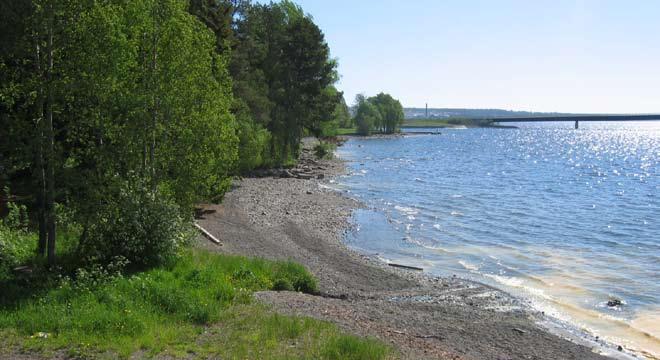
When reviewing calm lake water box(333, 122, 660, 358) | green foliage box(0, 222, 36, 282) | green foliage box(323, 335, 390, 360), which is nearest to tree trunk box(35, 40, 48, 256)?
green foliage box(0, 222, 36, 282)

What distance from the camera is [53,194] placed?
1398 cm

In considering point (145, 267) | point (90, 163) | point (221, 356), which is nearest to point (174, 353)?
point (221, 356)

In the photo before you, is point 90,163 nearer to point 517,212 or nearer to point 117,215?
point 117,215

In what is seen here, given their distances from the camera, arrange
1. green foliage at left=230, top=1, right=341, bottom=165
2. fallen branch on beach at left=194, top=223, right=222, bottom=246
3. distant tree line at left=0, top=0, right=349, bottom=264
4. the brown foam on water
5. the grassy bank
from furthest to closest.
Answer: green foliage at left=230, top=1, right=341, bottom=165, fallen branch on beach at left=194, top=223, right=222, bottom=246, the brown foam on water, distant tree line at left=0, top=0, right=349, bottom=264, the grassy bank

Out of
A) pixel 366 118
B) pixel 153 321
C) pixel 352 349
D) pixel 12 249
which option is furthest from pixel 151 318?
pixel 366 118

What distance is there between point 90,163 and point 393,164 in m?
67.6

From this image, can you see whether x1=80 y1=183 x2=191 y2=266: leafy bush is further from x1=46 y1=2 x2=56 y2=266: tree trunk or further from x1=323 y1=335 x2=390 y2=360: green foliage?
Result: x1=323 y1=335 x2=390 y2=360: green foliage

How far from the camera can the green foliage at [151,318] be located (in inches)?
424

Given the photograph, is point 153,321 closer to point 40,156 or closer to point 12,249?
point 12,249

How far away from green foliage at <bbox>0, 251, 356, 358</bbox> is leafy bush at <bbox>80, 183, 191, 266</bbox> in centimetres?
57

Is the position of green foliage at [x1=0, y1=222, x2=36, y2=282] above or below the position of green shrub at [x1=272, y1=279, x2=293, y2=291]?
above

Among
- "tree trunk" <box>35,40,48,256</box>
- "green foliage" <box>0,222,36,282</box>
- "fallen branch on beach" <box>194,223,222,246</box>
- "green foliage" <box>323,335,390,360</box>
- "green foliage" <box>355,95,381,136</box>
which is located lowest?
"fallen branch on beach" <box>194,223,222,246</box>

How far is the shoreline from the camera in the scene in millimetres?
14305

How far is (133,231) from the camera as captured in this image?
1502 centimetres
